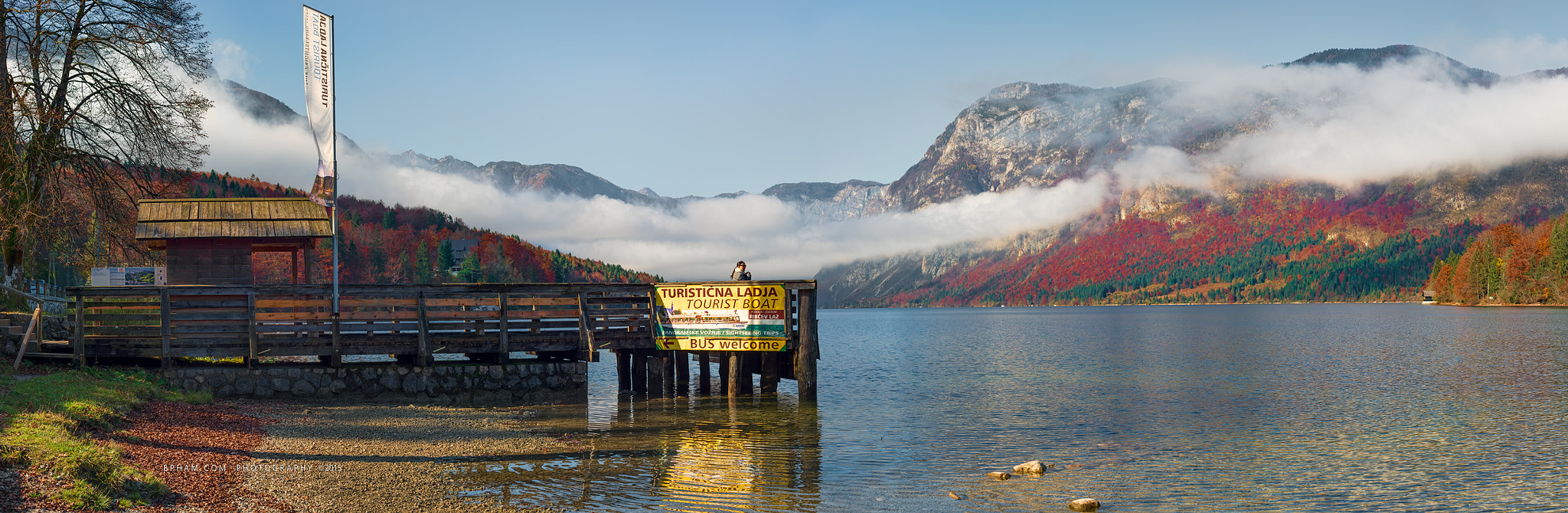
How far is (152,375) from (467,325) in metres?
7.78

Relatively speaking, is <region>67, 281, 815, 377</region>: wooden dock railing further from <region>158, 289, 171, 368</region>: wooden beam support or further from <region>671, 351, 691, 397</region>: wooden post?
<region>671, 351, 691, 397</region>: wooden post

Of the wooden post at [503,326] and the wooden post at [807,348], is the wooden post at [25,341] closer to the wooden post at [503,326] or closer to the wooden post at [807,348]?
the wooden post at [503,326]

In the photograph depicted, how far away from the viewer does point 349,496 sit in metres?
13.7

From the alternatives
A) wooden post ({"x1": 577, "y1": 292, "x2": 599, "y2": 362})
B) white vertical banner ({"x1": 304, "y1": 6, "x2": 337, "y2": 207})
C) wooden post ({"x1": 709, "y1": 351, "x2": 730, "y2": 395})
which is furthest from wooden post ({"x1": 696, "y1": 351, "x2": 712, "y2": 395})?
white vertical banner ({"x1": 304, "y1": 6, "x2": 337, "y2": 207})

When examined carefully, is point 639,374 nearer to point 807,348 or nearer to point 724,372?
point 724,372

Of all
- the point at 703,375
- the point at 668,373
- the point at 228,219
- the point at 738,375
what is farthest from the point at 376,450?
the point at 703,375

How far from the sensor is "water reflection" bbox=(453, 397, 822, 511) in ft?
48.5

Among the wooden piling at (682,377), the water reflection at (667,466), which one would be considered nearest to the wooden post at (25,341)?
the water reflection at (667,466)

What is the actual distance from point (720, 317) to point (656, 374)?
12.0 ft

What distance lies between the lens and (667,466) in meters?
17.8

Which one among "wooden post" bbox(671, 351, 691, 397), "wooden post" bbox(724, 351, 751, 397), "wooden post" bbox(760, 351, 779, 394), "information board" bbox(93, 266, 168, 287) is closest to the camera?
"wooden post" bbox(760, 351, 779, 394)

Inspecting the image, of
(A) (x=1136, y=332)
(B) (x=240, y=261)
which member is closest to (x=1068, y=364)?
(B) (x=240, y=261)

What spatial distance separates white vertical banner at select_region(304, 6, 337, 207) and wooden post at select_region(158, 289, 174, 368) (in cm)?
498

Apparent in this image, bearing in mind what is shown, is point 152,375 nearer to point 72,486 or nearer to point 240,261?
point 240,261
